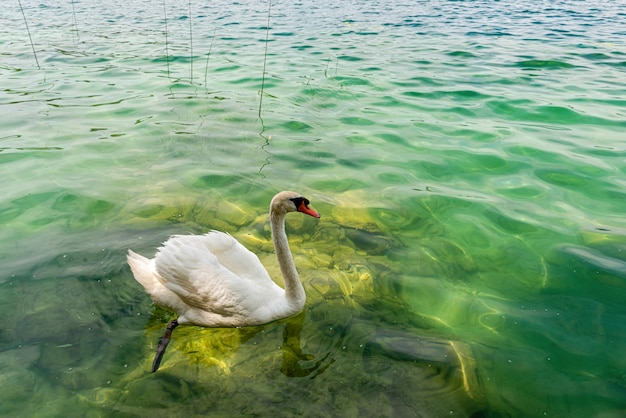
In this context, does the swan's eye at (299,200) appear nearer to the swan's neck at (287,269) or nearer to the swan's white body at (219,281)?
the swan's white body at (219,281)

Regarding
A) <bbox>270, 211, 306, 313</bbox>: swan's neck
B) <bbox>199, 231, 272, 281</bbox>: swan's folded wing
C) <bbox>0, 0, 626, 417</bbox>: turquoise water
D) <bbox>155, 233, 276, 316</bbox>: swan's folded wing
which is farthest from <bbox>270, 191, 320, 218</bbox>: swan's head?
<bbox>0, 0, 626, 417</bbox>: turquoise water

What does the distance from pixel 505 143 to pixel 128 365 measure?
710cm

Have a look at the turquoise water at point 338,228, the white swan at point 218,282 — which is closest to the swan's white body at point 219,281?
the white swan at point 218,282

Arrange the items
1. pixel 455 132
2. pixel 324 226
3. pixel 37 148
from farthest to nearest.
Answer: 1. pixel 455 132
2. pixel 37 148
3. pixel 324 226

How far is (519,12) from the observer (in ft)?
72.2

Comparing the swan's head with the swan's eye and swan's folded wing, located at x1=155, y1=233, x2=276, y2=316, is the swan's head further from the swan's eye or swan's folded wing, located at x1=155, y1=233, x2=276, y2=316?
swan's folded wing, located at x1=155, y1=233, x2=276, y2=316

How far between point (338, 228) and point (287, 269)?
1620 mm

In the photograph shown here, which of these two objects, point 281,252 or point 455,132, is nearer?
point 281,252

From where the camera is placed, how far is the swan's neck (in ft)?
13.9

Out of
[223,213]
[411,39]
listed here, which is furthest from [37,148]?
[411,39]

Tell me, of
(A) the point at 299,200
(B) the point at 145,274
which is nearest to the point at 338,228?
(A) the point at 299,200

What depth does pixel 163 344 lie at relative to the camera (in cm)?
393

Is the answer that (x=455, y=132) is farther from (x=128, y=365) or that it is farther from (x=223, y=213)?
(x=128, y=365)

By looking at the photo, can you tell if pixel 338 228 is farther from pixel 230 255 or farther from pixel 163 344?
pixel 163 344
